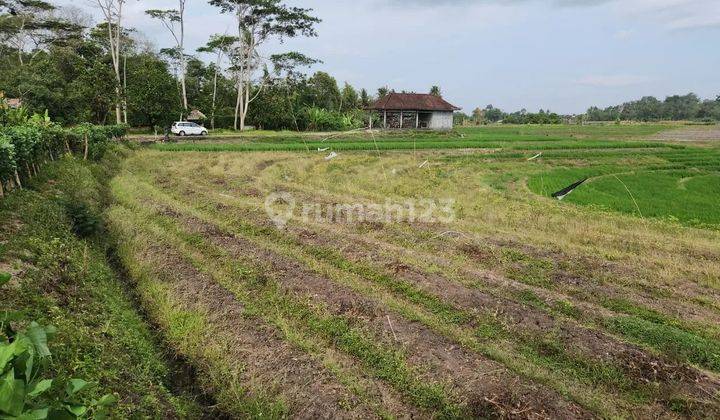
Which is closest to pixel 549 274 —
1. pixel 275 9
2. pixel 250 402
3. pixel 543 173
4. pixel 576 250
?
pixel 576 250

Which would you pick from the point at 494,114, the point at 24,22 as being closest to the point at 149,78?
the point at 24,22

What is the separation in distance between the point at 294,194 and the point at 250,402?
33.3 feet

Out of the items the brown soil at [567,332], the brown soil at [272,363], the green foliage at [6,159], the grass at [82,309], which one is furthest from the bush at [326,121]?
the brown soil at [272,363]

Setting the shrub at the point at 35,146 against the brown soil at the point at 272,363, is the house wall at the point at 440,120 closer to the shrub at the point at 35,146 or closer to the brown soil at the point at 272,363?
the shrub at the point at 35,146

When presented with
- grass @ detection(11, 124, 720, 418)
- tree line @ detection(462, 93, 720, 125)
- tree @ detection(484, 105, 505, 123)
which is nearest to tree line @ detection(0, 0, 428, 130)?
grass @ detection(11, 124, 720, 418)

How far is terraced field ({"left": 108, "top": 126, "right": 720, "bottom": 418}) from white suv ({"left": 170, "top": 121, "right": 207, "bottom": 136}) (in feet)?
71.6

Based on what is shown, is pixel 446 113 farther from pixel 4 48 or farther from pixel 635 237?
pixel 4 48

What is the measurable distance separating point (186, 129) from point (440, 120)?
26.4 m

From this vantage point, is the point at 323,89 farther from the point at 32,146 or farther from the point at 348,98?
the point at 32,146

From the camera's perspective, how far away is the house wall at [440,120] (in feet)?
158

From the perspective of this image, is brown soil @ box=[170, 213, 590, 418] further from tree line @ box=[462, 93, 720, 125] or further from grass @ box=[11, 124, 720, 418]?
tree line @ box=[462, 93, 720, 125]

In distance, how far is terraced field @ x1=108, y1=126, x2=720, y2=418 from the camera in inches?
185

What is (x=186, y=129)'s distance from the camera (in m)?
34.9

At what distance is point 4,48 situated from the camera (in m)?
42.0
